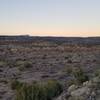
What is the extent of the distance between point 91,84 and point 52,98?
6.91 feet

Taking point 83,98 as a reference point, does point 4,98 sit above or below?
below

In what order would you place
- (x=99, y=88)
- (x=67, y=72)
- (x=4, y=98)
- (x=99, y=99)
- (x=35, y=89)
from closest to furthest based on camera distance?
(x=99, y=99) < (x=99, y=88) < (x=35, y=89) < (x=4, y=98) < (x=67, y=72)

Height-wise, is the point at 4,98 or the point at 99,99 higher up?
the point at 99,99

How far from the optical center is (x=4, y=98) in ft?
57.0

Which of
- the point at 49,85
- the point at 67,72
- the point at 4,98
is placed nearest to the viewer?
the point at 49,85

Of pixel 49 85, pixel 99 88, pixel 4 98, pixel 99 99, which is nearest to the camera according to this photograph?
pixel 99 99

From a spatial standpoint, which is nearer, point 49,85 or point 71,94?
point 71,94

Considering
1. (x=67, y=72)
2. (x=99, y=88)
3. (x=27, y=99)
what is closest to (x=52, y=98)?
(x=27, y=99)

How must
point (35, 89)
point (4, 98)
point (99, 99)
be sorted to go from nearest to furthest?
point (99, 99) < point (35, 89) < point (4, 98)

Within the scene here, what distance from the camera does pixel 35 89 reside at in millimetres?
14742

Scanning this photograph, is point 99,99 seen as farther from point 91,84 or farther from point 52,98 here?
point 52,98

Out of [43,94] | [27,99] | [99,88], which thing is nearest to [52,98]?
[43,94]

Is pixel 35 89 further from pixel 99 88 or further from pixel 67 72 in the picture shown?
pixel 67 72

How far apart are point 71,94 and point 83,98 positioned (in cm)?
104
